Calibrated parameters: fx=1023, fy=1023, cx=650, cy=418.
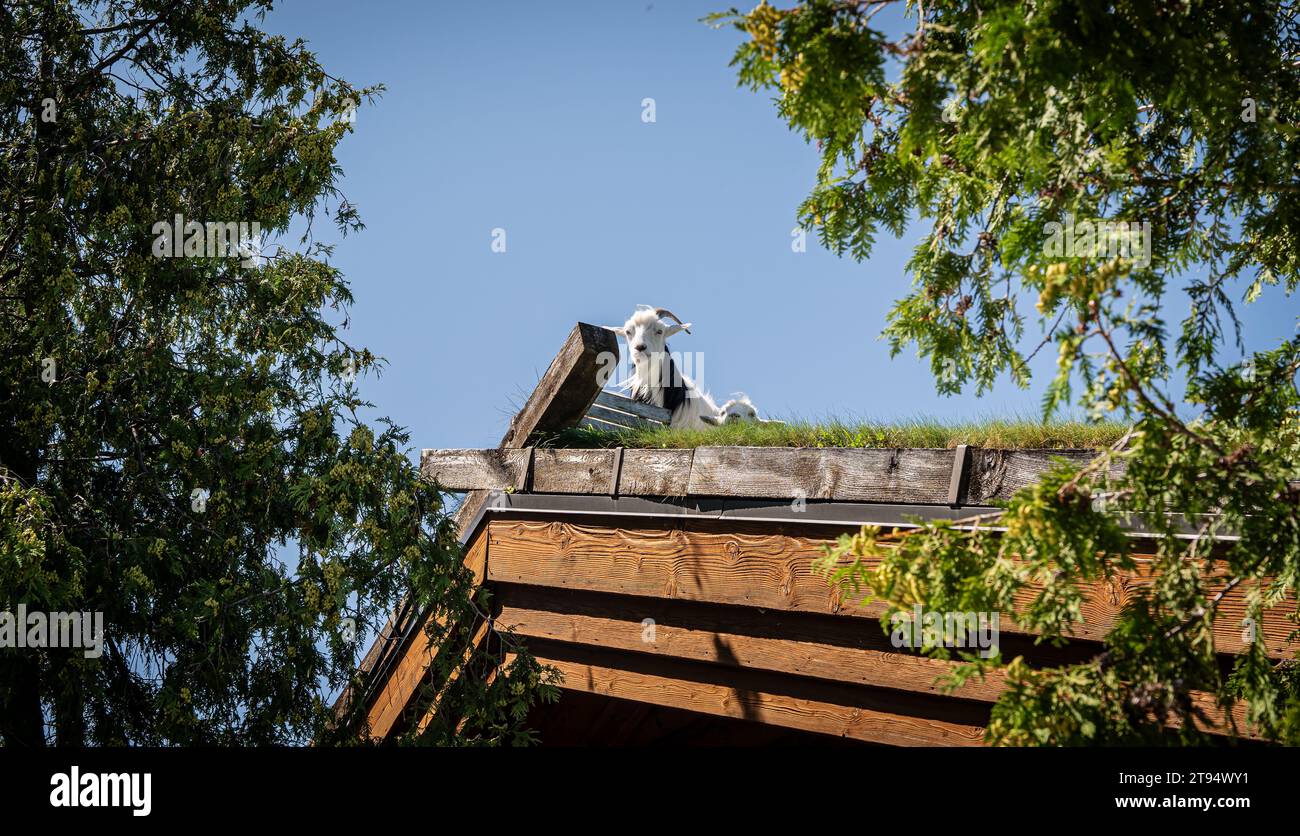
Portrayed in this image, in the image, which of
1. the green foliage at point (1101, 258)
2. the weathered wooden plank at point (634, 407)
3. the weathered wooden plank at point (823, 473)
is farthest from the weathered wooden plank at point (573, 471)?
the green foliage at point (1101, 258)

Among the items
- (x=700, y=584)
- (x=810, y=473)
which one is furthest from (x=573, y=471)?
(x=810, y=473)

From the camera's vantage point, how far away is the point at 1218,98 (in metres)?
2.54

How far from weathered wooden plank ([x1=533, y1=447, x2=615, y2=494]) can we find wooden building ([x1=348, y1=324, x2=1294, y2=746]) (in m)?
0.01

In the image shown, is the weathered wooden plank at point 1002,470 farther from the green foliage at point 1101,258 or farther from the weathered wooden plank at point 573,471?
the weathered wooden plank at point 573,471

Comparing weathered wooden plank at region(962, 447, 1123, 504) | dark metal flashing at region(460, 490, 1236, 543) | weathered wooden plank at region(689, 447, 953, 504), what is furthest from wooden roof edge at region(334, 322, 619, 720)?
weathered wooden plank at region(962, 447, 1123, 504)

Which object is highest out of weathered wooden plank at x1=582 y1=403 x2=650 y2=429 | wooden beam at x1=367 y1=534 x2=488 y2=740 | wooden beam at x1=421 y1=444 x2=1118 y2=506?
weathered wooden plank at x1=582 y1=403 x2=650 y2=429

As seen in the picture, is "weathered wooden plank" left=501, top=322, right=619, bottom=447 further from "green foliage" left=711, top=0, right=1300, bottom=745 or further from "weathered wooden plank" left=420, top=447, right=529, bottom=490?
"green foliage" left=711, top=0, right=1300, bottom=745

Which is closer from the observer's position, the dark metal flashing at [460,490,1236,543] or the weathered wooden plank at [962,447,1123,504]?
the weathered wooden plank at [962,447,1123,504]

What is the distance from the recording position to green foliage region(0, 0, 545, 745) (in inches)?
209

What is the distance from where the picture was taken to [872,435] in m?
5.15

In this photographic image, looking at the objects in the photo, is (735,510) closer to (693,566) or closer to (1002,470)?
(693,566)

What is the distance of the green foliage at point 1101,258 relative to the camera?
2496mm

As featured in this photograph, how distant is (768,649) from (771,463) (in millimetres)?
961

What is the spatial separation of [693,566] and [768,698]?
0.76m
